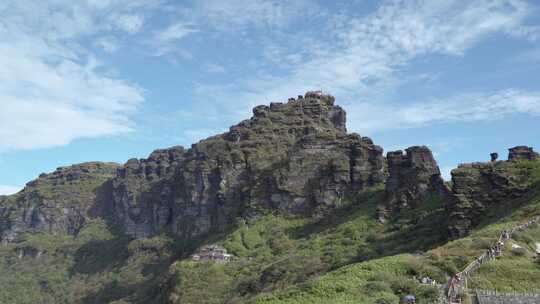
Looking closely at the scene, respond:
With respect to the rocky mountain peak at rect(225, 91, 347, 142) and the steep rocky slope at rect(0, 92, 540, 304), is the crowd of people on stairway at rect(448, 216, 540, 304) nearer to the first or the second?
the steep rocky slope at rect(0, 92, 540, 304)

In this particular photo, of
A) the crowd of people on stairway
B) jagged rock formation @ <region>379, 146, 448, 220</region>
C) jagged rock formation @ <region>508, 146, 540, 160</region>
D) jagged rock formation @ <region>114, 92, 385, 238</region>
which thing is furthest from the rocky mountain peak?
the crowd of people on stairway

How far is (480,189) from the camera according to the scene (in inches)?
3019

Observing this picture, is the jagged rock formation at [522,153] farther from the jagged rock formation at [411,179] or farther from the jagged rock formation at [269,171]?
the jagged rock formation at [269,171]

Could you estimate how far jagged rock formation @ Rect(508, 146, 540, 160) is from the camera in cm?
8231

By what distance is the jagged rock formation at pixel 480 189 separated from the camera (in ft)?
237

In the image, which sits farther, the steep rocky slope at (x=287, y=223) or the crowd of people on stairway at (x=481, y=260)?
the steep rocky slope at (x=287, y=223)

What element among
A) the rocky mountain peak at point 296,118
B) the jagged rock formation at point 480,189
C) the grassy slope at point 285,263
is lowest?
the grassy slope at point 285,263

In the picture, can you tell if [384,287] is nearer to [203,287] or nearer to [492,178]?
[492,178]

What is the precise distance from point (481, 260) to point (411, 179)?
59.7 metres

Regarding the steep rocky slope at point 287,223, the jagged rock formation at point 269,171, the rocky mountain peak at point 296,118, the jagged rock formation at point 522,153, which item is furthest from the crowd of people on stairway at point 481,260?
the rocky mountain peak at point 296,118

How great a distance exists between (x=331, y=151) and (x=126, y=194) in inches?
3698

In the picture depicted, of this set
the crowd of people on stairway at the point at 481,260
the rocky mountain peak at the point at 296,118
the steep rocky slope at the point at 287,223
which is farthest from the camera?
the rocky mountain peak at the point at 296,118

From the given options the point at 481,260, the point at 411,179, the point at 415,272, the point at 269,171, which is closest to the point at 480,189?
the point at 411,179

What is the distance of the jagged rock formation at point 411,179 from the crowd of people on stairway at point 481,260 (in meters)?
44.7
